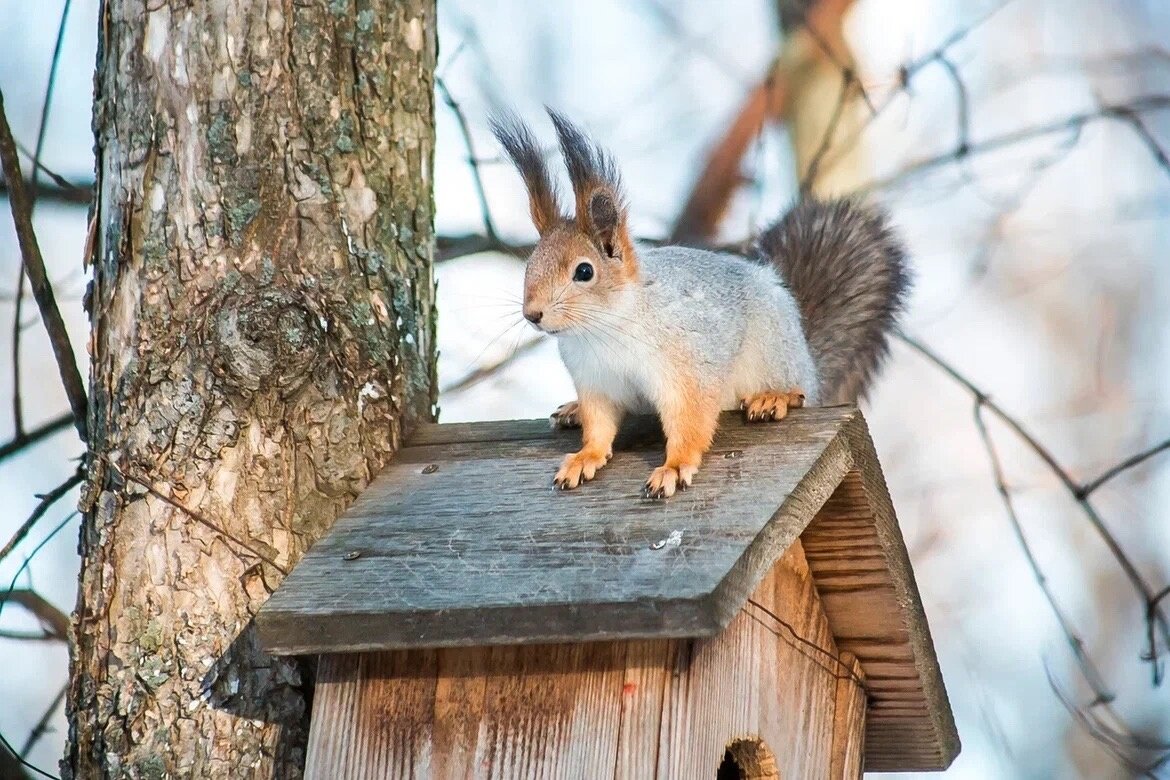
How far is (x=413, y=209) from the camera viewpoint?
261 centimetres

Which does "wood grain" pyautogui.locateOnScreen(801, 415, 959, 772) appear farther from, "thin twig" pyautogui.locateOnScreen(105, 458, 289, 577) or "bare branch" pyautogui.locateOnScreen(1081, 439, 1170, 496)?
"thin twig" pyautogui.locateOnScreen(105, 458, 289, 577)

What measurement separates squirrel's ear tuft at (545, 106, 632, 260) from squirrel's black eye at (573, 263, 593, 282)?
2.0 inches

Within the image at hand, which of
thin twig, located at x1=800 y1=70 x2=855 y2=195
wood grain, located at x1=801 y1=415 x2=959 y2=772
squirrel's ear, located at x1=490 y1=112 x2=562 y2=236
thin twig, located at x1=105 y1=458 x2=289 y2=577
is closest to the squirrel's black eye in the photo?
squirrel's ear, located at x1=490 y1=112 x2=562 y2=236

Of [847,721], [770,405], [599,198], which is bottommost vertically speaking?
[847,721]

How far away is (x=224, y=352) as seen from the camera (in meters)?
2.30

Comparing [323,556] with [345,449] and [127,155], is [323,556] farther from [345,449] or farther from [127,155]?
[127,155]

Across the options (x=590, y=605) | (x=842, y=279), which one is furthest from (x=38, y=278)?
(x=842, y=279)

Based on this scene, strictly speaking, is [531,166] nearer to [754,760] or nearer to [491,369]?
[491,369]

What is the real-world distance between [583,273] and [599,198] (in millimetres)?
135

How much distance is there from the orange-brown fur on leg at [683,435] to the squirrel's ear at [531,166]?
443 millimetres

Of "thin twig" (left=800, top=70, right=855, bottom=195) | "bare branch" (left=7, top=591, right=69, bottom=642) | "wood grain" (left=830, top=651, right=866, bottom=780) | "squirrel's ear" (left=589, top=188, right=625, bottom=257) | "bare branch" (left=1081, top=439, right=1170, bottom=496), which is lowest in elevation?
"wood grain" (left=830, top=651, right=866, bottom=780)

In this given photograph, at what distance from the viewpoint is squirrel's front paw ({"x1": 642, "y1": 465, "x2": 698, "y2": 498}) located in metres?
2.17

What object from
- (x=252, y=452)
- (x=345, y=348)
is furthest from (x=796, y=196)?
(x=252, y=452)

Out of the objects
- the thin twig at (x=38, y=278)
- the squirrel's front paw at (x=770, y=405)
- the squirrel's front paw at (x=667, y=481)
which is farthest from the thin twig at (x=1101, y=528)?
the thin twig at (x=38, y=278)
